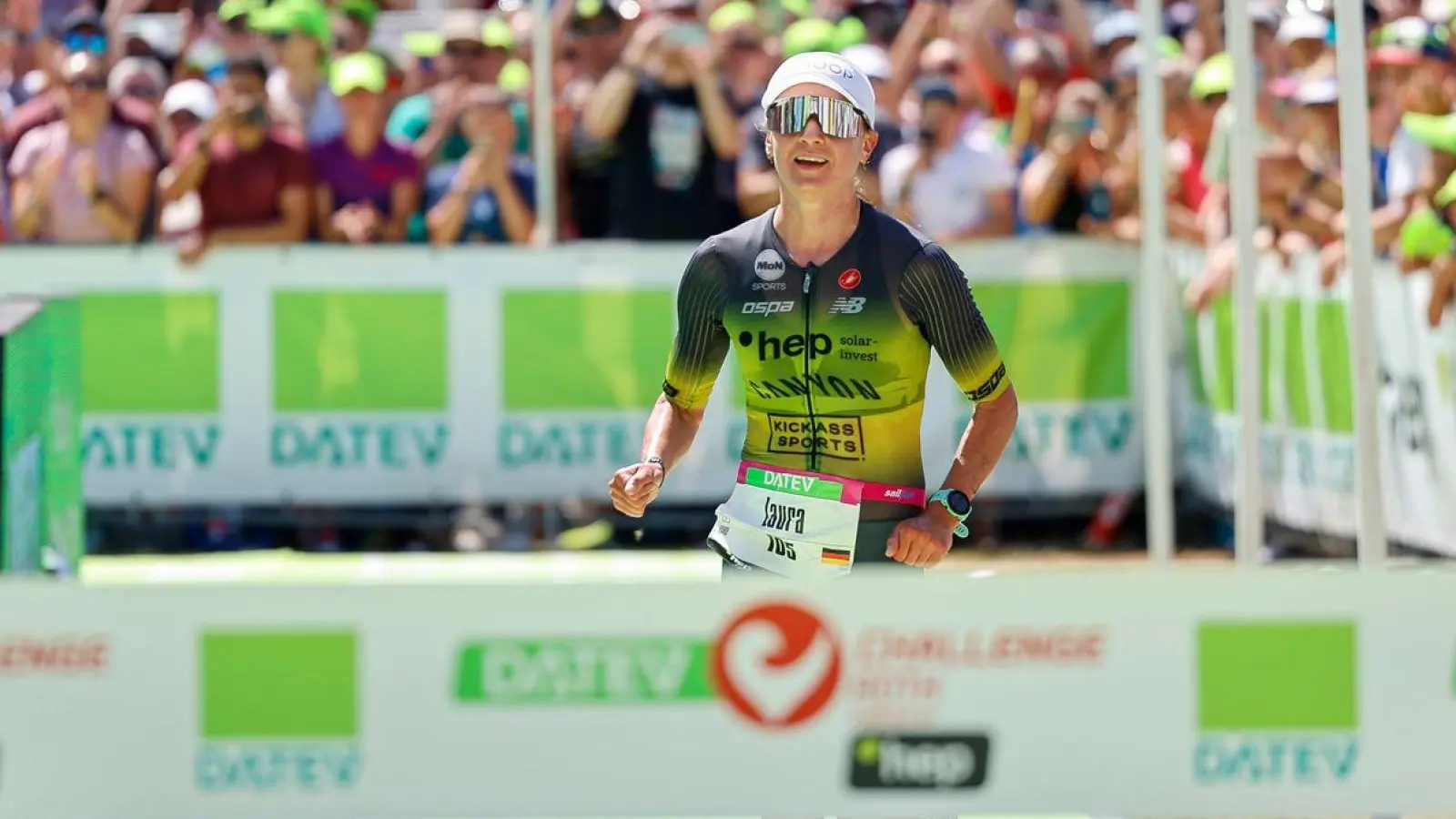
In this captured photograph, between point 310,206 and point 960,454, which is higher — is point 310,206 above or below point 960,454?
above

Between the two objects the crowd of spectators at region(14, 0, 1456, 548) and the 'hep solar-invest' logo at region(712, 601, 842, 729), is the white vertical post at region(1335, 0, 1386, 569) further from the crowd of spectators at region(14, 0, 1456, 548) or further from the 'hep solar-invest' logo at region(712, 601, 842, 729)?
the crowd of spectators at region(14, 0, 1456, 548)

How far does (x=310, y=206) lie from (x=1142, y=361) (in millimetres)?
4023

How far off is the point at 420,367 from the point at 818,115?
6.92 meters

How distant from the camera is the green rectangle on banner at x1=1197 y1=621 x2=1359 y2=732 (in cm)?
463

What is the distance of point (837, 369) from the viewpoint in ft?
16.6

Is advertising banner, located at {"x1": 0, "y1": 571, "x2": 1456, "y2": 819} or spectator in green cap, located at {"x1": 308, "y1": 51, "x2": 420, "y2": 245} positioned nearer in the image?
advertising banner, located at {"x1": 0, "y1": 571, "x2": 1456, "y2": 819}

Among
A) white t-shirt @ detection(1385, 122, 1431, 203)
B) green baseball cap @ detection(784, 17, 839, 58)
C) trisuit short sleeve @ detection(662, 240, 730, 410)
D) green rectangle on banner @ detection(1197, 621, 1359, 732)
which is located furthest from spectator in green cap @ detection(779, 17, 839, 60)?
green rectangle on banner @ detection(1197, 621, 1359, 732)

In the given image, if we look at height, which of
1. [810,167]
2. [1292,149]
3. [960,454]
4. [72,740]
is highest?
[1292,149]

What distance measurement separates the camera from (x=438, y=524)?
1160 centimetres

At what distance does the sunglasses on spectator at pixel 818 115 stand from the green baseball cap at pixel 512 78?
24.9 ft

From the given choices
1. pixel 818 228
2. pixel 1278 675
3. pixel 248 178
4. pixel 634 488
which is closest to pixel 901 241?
pixel 818 228

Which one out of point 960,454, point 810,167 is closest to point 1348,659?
point 960,454

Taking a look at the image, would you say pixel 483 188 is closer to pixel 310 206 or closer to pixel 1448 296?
pixel 310 206

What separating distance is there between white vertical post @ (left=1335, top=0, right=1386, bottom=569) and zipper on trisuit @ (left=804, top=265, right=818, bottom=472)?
177 centimetres
